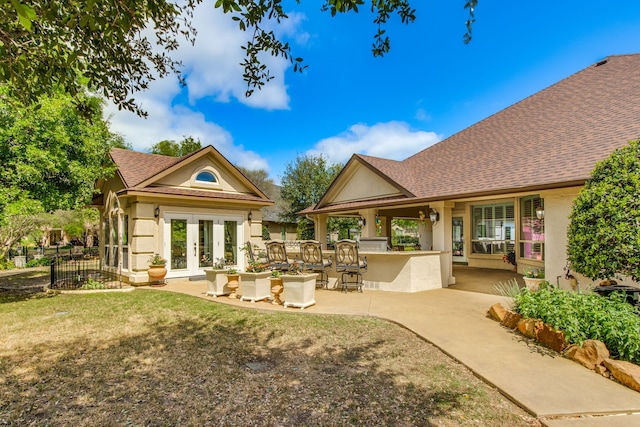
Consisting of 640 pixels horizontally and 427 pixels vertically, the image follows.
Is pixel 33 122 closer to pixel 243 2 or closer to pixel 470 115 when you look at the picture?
pixel 243 2

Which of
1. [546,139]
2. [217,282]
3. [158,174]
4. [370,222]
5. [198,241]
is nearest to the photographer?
[217,282]

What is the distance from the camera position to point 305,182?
2878 cm

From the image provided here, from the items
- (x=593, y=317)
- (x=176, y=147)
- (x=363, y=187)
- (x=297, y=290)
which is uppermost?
(x=176, y=147)

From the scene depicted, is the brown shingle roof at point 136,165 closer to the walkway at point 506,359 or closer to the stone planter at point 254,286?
the stone planter at point 254,286

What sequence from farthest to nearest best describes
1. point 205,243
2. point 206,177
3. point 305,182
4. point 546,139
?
point 305,182 < point 206,177 < point 205,243 < point 546,139

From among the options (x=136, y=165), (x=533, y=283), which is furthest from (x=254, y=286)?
(x=136, y=165)

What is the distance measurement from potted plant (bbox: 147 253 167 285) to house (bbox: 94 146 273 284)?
307mm

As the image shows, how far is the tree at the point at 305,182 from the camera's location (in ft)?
94.5

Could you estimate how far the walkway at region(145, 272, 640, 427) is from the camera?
11.0 feet

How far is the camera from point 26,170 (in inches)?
345

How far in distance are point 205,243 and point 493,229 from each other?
13.1m

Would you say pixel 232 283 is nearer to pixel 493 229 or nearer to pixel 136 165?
pixel 136 165

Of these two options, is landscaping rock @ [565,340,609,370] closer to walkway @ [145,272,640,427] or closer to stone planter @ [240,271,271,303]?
walkway @ [145,272,640,427]

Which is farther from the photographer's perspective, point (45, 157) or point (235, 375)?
point (45, 157)
